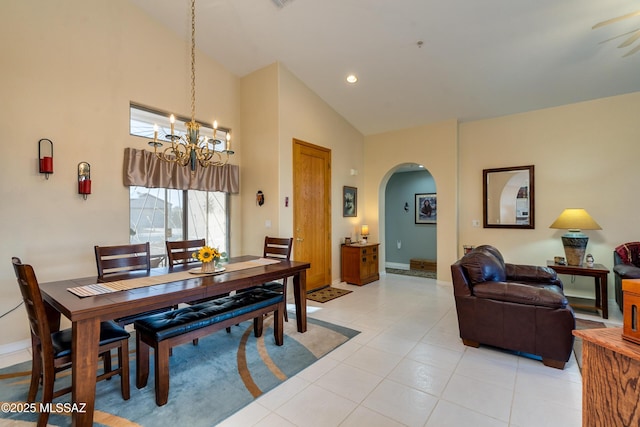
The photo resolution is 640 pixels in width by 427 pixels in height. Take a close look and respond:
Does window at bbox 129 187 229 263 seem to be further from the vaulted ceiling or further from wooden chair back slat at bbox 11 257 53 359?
the vaulted ceiling

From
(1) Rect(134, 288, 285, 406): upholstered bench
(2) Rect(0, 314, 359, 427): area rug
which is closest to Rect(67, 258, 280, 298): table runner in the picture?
(1) Rect(134, 288, 285, 406): upholstered bench

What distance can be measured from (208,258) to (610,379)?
2.66 m

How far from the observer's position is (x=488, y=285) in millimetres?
2895

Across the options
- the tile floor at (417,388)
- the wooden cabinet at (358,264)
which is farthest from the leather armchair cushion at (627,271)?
the wooden cabinet at (358,264)

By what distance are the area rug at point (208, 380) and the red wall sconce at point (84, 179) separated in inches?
67.9

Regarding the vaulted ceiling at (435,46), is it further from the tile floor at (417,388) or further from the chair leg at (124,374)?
the chair leg at (124,374)

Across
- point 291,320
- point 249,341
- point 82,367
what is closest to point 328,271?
point 291,320

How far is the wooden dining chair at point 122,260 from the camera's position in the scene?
2729 mm

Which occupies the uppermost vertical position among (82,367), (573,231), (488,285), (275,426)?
(573,231)

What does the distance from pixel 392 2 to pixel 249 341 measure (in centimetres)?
395

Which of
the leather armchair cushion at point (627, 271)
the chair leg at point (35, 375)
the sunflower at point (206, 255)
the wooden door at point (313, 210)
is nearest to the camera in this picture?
the chair leg at point (35, 375)

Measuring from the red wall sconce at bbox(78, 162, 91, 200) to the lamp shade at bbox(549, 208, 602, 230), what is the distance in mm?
6074

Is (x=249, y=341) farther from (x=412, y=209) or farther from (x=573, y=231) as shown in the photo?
(x=412, y=209)

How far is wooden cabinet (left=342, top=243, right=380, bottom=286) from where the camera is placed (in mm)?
5625
